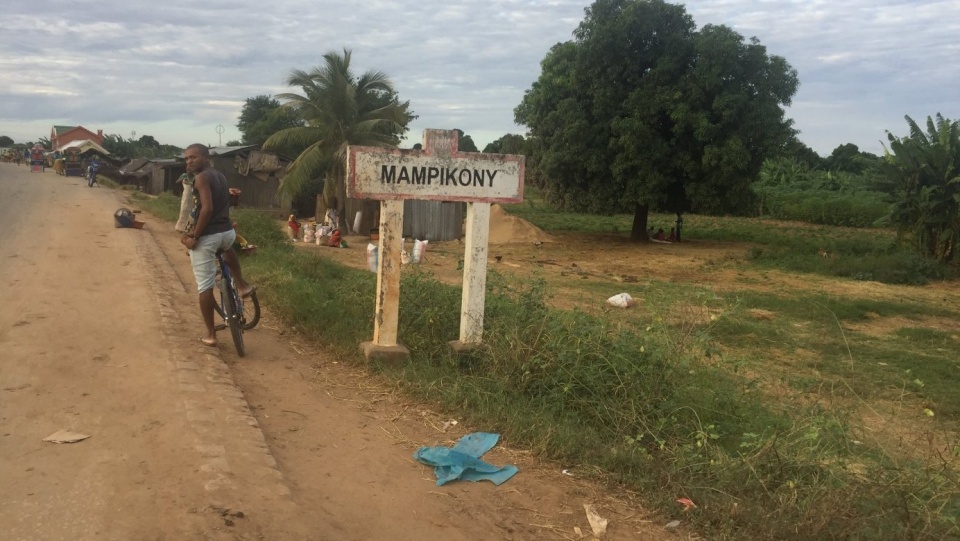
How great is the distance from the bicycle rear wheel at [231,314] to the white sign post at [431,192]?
103cm

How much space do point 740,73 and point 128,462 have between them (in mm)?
20106

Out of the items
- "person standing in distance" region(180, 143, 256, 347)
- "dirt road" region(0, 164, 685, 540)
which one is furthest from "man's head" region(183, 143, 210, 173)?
"dirt road" region(0, 164, 685, 540)

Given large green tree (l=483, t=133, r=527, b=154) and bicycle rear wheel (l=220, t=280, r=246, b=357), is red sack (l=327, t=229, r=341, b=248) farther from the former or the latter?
bicycle rear wheel (l=220, t=280, r=246, b=357)

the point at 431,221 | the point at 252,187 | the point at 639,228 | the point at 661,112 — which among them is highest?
the point at 661,112

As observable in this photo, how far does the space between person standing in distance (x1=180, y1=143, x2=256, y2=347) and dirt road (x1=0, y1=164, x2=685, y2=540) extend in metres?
0.50

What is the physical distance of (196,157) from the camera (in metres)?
6.29

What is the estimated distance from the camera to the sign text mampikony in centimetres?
593

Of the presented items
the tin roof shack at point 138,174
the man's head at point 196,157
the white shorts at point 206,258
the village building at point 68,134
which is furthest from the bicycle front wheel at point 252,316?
the village building at point 68,134

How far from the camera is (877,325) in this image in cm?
1134

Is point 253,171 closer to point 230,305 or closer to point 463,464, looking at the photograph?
point 230,305

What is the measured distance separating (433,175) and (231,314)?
2022 mm

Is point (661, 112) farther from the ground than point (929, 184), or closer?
farther from the ground

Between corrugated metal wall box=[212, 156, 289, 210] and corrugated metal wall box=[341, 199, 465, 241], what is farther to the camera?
corrugated metal wall box=[212, 156, 289, 210]

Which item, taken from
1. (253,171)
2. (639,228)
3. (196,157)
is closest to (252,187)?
(253,171)
